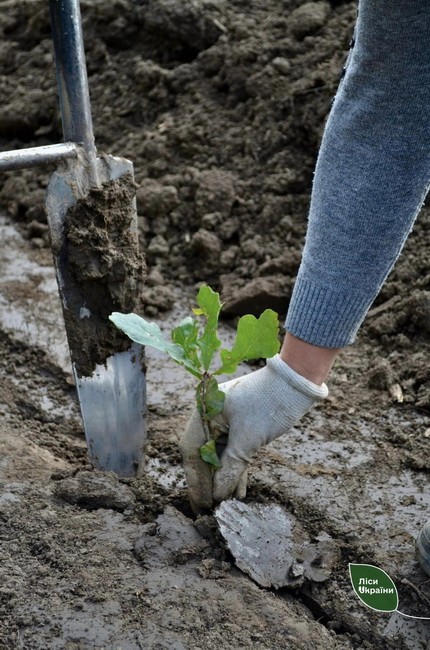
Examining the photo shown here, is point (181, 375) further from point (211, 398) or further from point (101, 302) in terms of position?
point (211, 398)

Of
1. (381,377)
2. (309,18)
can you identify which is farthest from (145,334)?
(309,18)

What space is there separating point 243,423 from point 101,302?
0.51 metres

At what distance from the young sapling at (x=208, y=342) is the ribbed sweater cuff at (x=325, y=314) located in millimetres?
65

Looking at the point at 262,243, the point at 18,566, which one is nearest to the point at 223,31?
the point at 262,243

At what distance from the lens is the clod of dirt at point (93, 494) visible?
191cm

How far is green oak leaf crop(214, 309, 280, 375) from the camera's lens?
175cm

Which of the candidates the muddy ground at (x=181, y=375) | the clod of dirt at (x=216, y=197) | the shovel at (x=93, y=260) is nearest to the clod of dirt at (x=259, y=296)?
the muddy ground at (x=181, y=375)

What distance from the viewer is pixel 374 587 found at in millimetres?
1812

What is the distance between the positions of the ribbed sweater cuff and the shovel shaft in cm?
65

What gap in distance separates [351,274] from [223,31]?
2.08 metres

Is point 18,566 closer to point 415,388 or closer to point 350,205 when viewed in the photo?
point 350,205

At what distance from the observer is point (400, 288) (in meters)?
2.80

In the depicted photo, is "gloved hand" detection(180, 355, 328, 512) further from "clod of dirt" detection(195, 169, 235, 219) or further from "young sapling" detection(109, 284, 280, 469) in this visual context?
"clod of dirt" detection(195, 169, 235, 219)
